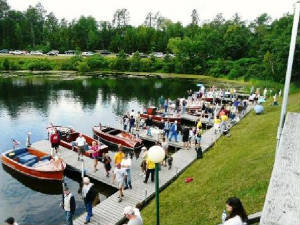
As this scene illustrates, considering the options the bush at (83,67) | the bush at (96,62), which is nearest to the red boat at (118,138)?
the bush at (83,67)

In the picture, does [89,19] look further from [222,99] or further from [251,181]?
[251,181]

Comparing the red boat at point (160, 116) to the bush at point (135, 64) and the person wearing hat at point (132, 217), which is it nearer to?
the person wearing hat at point (132, 217)

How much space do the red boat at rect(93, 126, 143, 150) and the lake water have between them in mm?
4437

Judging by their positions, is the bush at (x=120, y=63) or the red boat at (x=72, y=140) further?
the bush at (x=120, y=63)

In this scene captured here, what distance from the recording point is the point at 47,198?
58.6ft

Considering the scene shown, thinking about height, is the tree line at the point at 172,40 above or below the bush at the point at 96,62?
above

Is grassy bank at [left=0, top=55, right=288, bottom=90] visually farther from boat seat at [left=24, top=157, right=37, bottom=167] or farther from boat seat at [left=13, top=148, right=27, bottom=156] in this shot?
boat seat at [left=24, top=157, right=37, bottom=167]

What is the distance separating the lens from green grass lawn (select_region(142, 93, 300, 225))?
11.8m

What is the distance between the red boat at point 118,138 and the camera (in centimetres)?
2498

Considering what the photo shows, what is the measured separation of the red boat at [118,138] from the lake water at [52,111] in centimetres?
444

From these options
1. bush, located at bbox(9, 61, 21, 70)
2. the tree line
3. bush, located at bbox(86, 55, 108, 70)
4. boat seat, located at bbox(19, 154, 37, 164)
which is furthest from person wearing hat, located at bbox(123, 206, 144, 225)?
bush, located at bbox(9, 61, 21, 70)

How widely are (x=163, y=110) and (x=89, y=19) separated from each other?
107 metres

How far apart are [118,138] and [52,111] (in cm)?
1930

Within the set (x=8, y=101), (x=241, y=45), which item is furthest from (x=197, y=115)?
(x=241, y=45)
